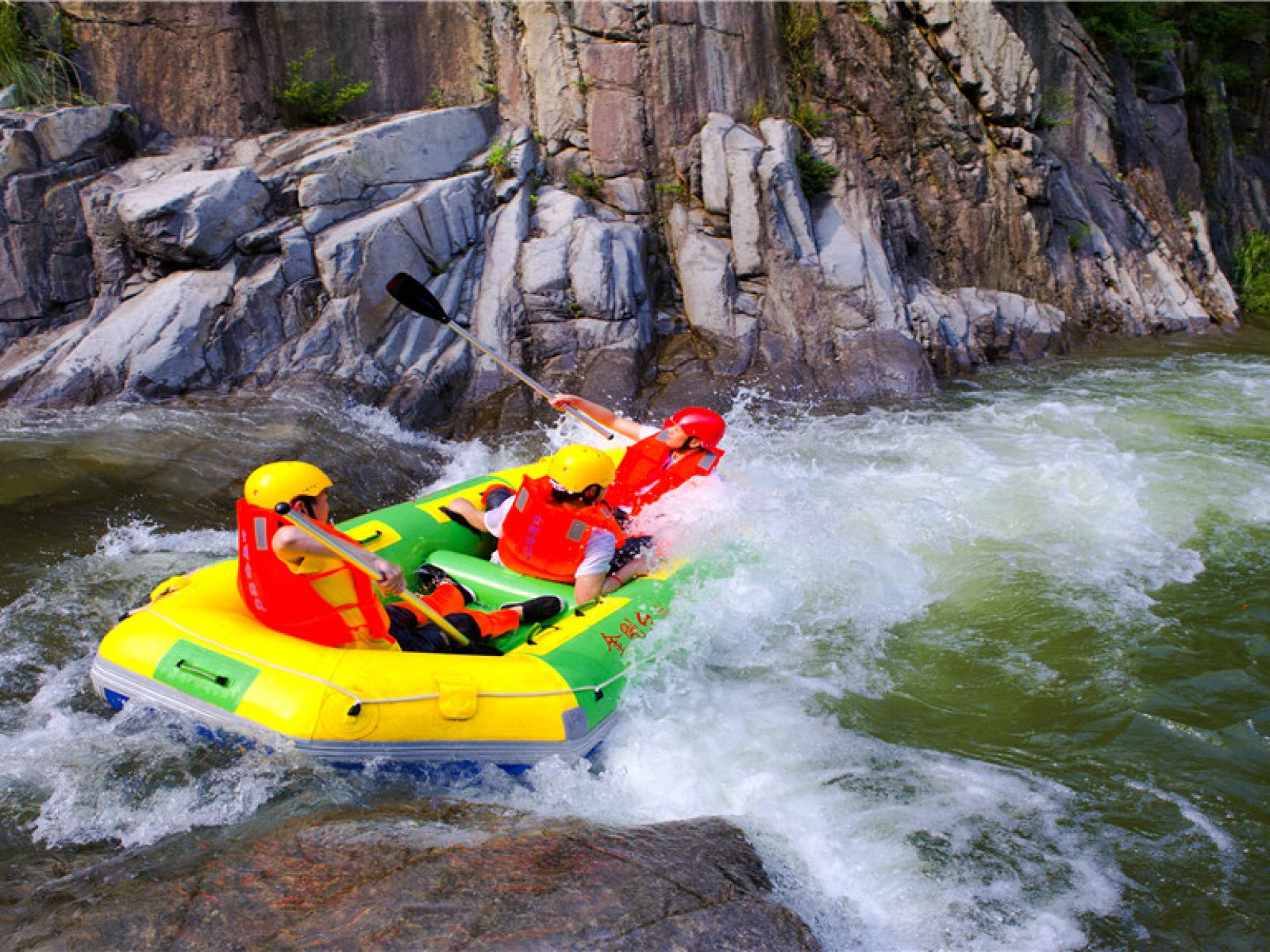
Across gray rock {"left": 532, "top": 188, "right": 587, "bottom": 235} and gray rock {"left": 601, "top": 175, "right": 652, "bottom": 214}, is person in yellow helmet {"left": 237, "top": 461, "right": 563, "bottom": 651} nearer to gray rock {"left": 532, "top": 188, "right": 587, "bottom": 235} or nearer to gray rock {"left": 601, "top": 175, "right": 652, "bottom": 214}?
gray rock {"left": 532, "top": 188, "right": 587, "bottom": 235}

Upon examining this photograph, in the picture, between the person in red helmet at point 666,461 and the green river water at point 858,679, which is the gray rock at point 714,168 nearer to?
the green river water at point 858,679

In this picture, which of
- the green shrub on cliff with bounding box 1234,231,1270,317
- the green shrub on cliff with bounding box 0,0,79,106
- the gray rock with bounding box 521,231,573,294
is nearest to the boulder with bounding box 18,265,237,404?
the green shrub on cliff with bounding box 0,0,79,106

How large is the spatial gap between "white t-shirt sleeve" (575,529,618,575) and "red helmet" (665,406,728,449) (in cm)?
122

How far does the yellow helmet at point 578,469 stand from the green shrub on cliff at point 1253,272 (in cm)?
1374

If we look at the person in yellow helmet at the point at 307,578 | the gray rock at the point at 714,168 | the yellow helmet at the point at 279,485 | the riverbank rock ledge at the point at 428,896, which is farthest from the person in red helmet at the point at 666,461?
the gray rock at the point at 714,168

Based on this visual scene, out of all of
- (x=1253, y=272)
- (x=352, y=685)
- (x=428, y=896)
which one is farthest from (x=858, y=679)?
(x=1253, y=272)

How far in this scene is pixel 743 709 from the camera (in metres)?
4.26

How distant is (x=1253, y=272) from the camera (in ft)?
48.9

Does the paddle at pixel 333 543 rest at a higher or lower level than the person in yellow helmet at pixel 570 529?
higher

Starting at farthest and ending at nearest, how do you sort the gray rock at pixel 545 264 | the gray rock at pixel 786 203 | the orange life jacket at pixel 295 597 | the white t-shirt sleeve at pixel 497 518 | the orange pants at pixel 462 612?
the gray rock at pixel 786 203, the gray rock at pixel 545 264, the white t-shirt sleeve at pixel 497 518, the orange pants at pixel 462 612, the orange life jacket at pixel 295 597

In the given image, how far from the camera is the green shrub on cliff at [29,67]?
26.8 feet

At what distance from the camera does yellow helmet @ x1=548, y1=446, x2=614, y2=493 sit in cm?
439

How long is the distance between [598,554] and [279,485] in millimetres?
1652

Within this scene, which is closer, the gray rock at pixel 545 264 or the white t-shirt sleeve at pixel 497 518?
the white t-shirt sleeve at pixel 497 518
